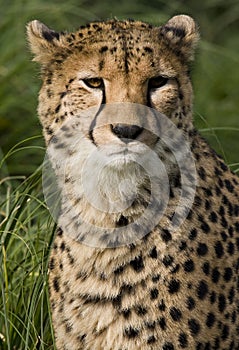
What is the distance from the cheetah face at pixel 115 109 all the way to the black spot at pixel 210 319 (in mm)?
498

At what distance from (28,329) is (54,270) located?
11.2 inches

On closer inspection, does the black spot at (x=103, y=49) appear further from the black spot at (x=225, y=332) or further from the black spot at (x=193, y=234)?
the black spot at (x=225, y=332)

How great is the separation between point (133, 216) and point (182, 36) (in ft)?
2.71

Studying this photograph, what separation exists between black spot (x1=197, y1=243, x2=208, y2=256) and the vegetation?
0.69 meters

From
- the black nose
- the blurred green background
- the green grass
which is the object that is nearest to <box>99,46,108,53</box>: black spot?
the black nose

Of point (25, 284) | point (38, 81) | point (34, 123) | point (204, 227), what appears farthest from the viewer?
point (34, 123)

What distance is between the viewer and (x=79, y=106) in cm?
457

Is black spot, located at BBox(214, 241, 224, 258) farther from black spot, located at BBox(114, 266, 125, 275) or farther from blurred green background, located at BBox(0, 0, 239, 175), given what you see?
blurred green background, located at BBox(0, 0, 239, 175)

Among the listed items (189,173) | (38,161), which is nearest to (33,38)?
(189,173)

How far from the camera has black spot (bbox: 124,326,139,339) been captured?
457 cm

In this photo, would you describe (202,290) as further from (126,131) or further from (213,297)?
(126,131)

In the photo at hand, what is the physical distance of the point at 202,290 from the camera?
15.2ft

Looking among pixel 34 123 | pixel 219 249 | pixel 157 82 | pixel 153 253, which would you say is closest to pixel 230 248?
pixel 219 249

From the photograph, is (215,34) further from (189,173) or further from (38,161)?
(189,173)
